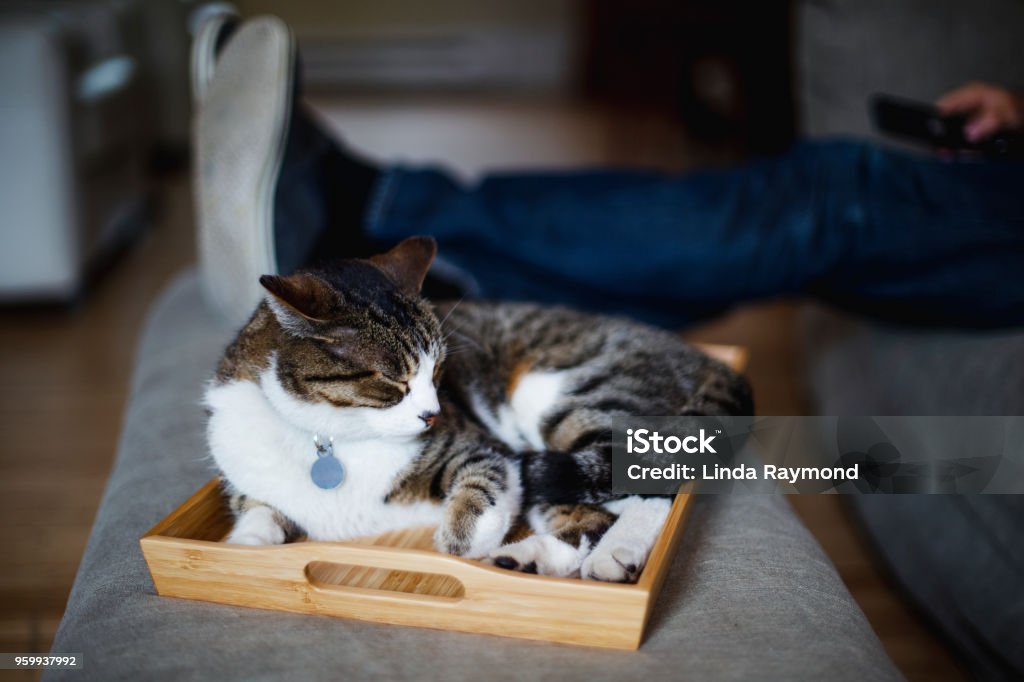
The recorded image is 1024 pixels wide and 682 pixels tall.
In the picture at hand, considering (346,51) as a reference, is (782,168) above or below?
above

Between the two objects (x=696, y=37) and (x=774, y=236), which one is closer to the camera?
(x=774, y=236)

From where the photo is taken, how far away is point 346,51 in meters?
6.38

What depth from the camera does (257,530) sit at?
93 cm

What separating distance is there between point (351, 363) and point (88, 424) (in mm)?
1406

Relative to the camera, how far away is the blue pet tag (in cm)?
95

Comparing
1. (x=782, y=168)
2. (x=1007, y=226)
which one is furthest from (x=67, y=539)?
(x=1007, y=226)

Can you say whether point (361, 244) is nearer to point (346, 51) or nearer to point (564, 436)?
point (564, 436)

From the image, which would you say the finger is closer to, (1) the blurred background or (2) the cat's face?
(1) the blurred background

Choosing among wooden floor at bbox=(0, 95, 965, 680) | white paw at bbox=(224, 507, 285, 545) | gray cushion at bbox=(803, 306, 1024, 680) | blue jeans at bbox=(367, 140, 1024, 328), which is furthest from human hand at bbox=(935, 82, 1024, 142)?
white paw at bbox=(224, 507, 285, 545)

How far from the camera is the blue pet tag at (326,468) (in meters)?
0.95

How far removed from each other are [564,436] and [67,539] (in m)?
1.06

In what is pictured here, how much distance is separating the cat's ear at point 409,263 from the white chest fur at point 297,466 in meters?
0.20

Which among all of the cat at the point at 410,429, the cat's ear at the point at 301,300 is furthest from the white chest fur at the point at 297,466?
the cat's ear at the point at 301,300

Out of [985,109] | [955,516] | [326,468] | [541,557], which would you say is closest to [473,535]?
[541,557]
